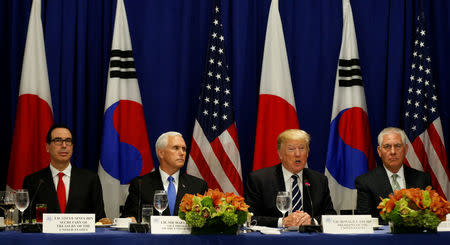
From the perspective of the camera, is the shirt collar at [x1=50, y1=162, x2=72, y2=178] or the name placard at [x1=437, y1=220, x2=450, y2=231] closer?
the name placard at [x1=437, y1=220, x2=450, y2=231]

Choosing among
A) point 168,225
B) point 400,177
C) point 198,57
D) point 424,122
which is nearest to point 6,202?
point 168,225

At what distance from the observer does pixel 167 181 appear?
5211 mm

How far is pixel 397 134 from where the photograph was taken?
5.51 metres

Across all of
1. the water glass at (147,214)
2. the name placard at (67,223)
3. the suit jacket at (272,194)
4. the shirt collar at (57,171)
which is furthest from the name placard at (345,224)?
the shirt collar at (57,171)

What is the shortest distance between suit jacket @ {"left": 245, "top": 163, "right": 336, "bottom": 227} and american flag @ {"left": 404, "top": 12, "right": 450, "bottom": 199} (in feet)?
5.33

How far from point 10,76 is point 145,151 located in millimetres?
1757

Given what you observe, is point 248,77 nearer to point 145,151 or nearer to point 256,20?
point 256,20

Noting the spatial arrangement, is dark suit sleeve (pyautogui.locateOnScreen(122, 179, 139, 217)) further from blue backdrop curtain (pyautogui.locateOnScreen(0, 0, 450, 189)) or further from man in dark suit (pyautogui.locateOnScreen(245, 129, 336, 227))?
blue backdrop curtain (pyautogui.locateOnScreen(0, 0, 450, 189))

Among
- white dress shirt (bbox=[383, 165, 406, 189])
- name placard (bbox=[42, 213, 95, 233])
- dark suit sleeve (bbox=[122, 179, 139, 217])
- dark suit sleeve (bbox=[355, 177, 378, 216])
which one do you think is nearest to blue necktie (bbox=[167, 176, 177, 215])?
dark suit sleeve (bbox=[122, 179, 139, 217])

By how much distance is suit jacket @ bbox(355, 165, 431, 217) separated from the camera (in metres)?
5.33

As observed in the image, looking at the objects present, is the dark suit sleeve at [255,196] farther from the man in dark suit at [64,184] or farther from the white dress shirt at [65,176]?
the white dress shirt at [65,176]

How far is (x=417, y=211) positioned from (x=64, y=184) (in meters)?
3.08

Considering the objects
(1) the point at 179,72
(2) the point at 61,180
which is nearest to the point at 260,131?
(1) the point at 179,72

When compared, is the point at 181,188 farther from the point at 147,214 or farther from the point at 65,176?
the point at 147,214
